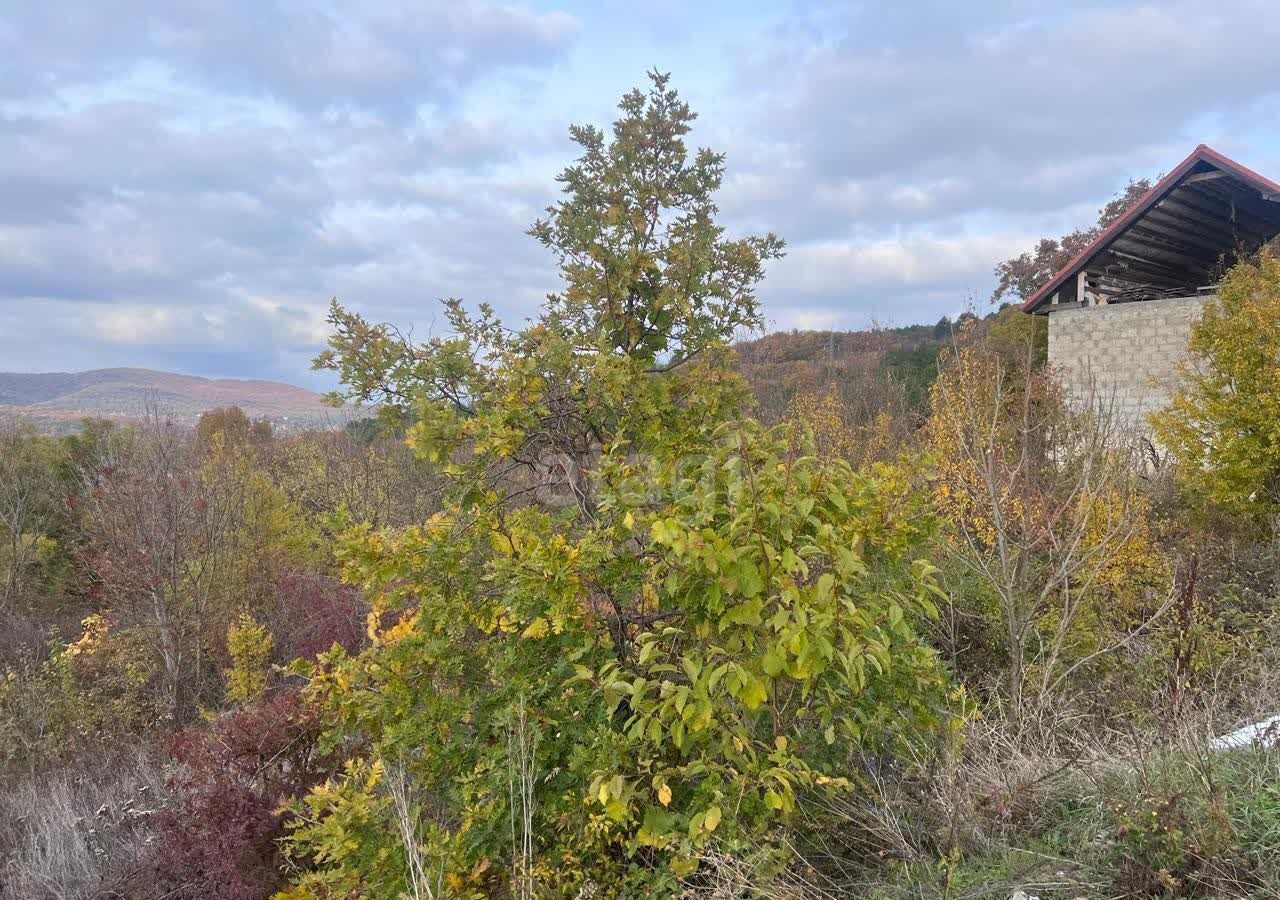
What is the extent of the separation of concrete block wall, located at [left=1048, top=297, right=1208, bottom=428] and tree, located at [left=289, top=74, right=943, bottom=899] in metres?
12.2

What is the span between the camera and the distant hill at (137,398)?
1291 centimetres

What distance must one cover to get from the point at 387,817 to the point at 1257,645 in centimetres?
655

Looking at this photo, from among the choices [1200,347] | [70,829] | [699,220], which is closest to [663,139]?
[699,220]

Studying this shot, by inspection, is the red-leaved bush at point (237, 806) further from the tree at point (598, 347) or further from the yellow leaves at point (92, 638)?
the yellow leaves at point (92, 638)

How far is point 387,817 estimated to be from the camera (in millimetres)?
3273

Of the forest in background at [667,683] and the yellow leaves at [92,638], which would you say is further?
the yellow leaves at [92,638]

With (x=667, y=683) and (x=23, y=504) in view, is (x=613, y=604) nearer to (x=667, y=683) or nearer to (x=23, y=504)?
(x=667, y=683)

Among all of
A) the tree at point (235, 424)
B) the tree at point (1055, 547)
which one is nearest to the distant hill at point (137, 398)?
the tree at point (235, 424)

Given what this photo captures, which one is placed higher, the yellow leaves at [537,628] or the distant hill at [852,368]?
the distant hill at [852,368]

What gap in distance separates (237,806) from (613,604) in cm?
305

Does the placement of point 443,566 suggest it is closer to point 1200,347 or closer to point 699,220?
point 699,220

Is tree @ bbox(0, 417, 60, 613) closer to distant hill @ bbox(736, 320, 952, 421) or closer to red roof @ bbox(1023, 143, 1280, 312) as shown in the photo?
distant hill @ bbox(736, 320, 952, 421)

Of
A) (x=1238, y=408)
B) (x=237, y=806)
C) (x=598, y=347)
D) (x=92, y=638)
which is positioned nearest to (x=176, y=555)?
(x=92, y=638)

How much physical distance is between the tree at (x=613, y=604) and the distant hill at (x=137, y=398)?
4.10ft
